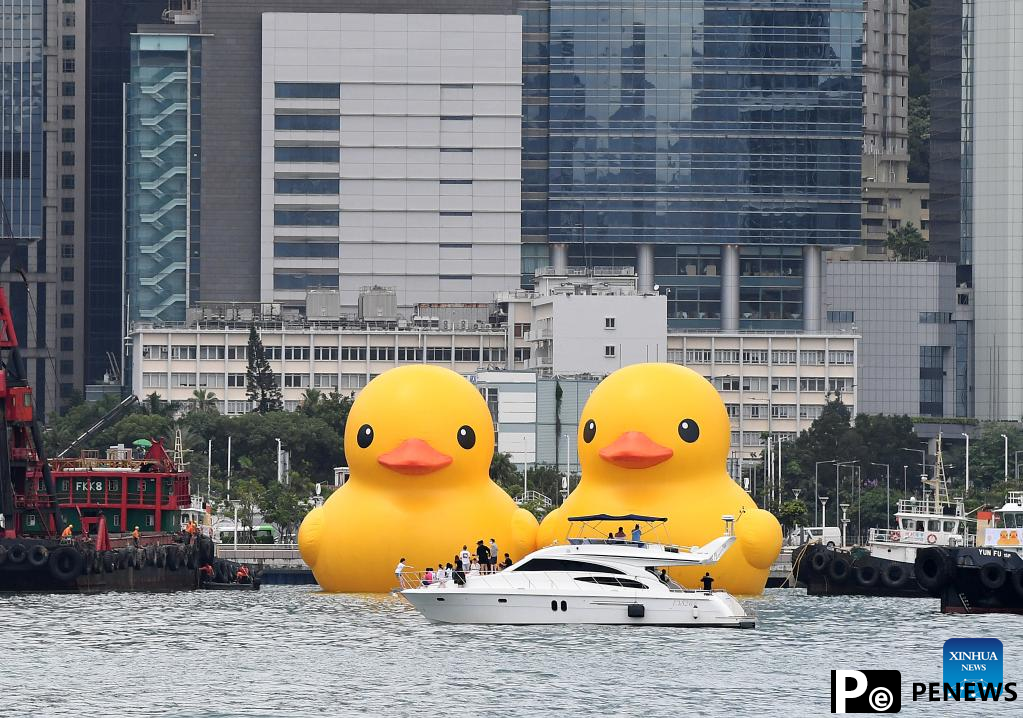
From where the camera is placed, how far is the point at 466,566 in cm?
7919

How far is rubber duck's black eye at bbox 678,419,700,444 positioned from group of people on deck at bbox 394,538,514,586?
686cm

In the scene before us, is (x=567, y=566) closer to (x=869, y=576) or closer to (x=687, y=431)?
(x=687, y=431)

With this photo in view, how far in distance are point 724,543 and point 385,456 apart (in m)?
11.4

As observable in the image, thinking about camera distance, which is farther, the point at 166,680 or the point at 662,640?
the point at 662,640

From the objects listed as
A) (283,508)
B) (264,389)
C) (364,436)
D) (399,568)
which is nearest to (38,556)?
(364,436)

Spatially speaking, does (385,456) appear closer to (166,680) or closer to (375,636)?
(375,636)

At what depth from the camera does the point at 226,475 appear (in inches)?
6668

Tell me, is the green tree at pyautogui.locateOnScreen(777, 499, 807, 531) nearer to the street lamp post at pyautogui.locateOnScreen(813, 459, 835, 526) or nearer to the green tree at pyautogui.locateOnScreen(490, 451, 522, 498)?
the street lamp post at pyautogui.locateOnScreen(813, 459, 835, 526)

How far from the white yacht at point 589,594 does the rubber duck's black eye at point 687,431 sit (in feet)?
25.8

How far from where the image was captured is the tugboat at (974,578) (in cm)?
8319

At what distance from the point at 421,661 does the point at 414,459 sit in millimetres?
15046

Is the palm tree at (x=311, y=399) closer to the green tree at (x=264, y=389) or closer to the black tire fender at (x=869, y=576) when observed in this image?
the green tree at (x=264, y=389)

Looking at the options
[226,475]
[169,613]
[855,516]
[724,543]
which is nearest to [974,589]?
[724,543]

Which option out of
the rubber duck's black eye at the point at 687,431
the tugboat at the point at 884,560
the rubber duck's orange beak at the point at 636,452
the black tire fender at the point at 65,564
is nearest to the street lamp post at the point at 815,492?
the tugboat at the point at 884,560
